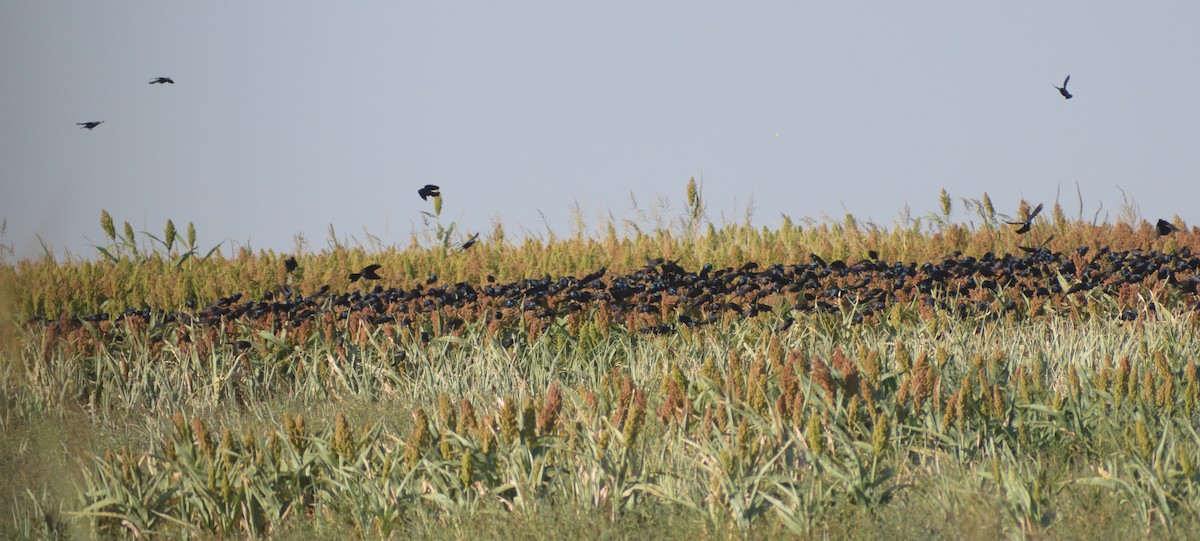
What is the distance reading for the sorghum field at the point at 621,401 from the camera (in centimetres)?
406

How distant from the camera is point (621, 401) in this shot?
175 inches

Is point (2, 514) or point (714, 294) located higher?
point (714, 294)

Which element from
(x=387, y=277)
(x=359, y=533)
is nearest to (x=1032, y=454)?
(x=359, y=533)

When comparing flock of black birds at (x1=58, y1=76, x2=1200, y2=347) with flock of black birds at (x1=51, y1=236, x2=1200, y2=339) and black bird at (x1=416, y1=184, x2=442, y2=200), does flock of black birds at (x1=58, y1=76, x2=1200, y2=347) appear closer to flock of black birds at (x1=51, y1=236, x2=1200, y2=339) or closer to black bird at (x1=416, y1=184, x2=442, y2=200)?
flock of black birds at (x1=51, y1=236, x2=1200, y2=339)

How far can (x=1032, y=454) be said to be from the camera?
4879 millimetres

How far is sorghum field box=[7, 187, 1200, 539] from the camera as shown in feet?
13.3

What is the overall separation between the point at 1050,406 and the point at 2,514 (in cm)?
450

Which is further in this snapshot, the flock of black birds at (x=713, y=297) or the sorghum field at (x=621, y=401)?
the flock of black birds at (x=713, y=297)

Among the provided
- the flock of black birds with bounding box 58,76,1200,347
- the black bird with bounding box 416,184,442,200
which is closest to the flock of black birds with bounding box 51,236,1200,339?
the flock of black birds with bounding box 58,76,1200,347

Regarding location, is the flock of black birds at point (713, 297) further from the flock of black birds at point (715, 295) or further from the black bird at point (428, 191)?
the black bird at point (428, 191)

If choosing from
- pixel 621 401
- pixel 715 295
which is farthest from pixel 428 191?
pixel 621 401

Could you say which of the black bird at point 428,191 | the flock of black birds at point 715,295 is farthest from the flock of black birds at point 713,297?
the black bird at point 428,191

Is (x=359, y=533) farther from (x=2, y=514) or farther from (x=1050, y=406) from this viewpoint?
(x=1050, y=406)

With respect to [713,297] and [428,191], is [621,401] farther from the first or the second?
[428,191]
